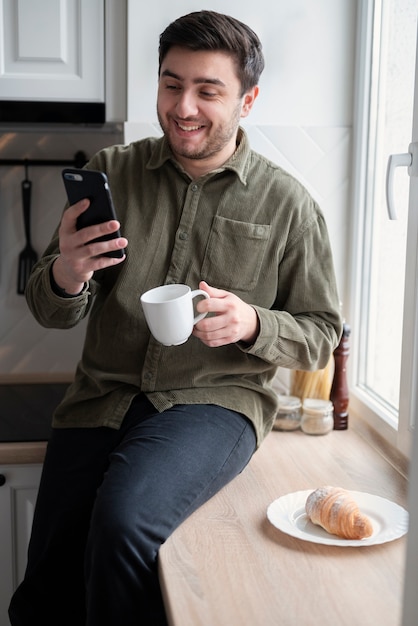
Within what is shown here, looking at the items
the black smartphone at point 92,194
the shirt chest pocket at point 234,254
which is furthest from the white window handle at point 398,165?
the black smartphone at point 92,194

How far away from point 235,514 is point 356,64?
1.16 meters

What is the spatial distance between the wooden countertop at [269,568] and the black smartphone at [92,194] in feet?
1.70

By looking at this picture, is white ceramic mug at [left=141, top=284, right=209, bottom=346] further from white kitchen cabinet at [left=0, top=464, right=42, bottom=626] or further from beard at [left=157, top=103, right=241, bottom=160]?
white kitchen cabinet at [left=0, top=464, right=42, bottom=626]

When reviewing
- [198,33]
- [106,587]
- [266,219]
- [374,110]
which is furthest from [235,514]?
[374,110]

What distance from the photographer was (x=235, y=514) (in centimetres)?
153

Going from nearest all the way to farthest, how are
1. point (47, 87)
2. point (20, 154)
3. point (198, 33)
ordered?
point (198, 33) → point (47, 87) → point (20, 154)

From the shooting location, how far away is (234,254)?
5.66 feet

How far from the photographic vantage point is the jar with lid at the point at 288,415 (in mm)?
1999

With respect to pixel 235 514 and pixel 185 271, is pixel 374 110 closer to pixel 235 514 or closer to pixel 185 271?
pixel 185 271

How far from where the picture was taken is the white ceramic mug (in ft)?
4.66

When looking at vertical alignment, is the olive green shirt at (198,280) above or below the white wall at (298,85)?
below

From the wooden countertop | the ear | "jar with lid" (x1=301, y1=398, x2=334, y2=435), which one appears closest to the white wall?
the ear

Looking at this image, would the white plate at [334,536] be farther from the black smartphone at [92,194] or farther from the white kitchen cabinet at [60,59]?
the white kitchen cabinet at [60,59]

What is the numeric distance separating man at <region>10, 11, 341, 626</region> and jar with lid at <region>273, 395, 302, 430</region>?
0.72 ft
